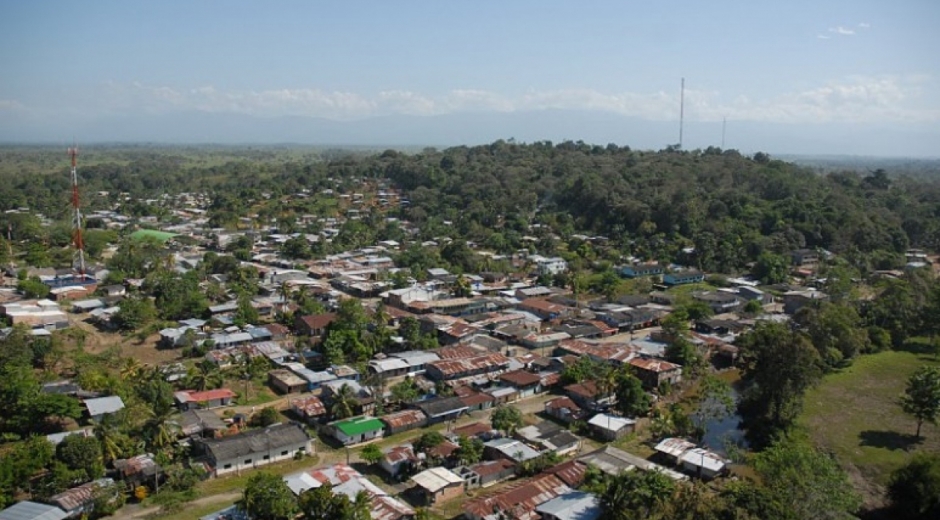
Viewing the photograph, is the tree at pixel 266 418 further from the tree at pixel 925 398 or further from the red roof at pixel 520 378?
the tree at pixel 925 398

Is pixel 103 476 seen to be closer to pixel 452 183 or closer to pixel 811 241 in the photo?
pixel 811 241

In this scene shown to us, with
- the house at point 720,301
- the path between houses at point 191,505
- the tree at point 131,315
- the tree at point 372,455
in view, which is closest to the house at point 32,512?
the path between houses at point 191,505

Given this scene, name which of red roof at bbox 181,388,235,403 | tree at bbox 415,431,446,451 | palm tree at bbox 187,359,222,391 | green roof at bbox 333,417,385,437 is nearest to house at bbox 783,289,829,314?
tree at bbox 415,431,446,451

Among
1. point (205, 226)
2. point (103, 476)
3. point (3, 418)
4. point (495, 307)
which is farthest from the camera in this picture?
Answer: point (205, 226)

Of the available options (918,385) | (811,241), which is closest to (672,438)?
(918,385)

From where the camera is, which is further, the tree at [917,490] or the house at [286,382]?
the house at [286,382]

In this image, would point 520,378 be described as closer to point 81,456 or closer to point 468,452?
point 468,452

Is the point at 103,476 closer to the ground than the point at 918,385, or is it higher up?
closer to the ground
